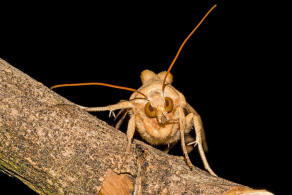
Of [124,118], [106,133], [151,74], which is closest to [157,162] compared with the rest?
[106,133]

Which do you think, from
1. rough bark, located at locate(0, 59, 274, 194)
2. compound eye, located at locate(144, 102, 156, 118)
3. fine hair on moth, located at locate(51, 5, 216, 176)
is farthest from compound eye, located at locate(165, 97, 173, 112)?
rough bark, located at locate(0, 59, 274, 194)

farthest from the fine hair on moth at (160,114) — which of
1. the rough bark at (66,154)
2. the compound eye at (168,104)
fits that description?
the rough bark at (66,154)

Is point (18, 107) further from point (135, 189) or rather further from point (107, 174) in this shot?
point (135, 189)

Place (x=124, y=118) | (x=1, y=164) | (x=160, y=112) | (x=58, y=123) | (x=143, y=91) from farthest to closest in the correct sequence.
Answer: (x=124, y=118), (x=143, y=91), (x=160, y=112), (x=58, y=123), (x=1, y=164)

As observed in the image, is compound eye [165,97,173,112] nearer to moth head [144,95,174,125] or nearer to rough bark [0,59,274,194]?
moth head [144,95,174,125]

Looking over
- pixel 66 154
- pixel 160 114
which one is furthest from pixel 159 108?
pixel 66 154

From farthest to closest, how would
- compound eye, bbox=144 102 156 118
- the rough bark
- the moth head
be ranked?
compound eye, bbox=144 102 156 118, the moth head, the rough bark

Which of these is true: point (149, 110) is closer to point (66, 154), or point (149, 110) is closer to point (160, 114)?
point (160, 114)

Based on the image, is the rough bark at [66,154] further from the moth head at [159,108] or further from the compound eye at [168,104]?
the compound eye at [168,104]
